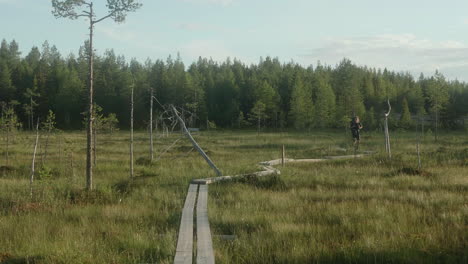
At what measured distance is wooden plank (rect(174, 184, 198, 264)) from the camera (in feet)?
18.8

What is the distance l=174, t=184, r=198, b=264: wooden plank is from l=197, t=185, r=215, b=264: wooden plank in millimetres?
130

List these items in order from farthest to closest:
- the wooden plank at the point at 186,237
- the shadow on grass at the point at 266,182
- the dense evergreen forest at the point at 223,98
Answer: the dense evergreen forest at the point at 223,98 → the shadow on grass at the point at 266,182 → the wooden plank at the point at 186,237

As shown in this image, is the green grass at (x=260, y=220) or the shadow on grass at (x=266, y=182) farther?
the shadow on grass at (x=266, y=182)

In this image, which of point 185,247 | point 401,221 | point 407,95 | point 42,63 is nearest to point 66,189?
point 185,247

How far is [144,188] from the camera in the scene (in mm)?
12656

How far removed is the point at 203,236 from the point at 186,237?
0.28m

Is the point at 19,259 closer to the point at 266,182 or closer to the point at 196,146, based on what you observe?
the point at 266,182

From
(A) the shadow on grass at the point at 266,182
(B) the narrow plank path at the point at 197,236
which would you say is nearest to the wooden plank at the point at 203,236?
(B) the narrow plank path at the point at 197,236

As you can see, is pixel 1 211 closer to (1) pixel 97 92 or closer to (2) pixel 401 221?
(2) pixel 401 221

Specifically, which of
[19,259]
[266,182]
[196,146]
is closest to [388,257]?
[19,259]

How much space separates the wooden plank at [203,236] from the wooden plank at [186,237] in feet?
Result: 0.42

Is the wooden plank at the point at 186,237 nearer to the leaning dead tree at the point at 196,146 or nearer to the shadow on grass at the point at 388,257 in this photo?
the shadow on grass at the point at 388,257

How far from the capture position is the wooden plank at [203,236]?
5726 millimetres

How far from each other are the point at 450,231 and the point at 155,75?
91437mm
